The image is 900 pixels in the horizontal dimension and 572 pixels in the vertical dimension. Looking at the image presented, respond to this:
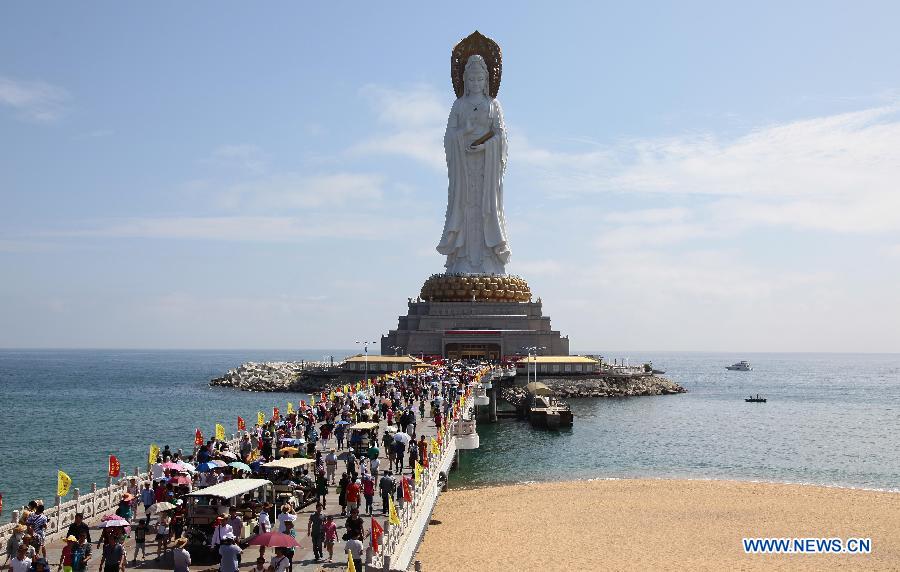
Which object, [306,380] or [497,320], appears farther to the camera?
[306,380]

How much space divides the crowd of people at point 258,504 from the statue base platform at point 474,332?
29.2m

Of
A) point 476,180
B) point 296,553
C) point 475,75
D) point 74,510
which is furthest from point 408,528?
point 475,75

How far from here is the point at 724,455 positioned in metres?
33.7

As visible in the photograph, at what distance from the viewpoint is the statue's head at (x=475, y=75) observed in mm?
61656

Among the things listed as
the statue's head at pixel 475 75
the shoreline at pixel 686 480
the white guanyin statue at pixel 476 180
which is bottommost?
the shoreline at pixel 686 480

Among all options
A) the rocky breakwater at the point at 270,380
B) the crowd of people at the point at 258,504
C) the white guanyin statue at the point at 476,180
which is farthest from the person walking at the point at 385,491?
the white guanyin statue at the point at 476,180

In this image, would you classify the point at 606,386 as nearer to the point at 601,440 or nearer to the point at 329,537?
the point at 601,440

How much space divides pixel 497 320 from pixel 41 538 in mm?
46134

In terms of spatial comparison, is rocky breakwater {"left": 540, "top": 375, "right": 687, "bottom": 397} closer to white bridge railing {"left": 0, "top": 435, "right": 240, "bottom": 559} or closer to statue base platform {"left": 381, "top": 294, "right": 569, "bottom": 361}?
statue base platform {"left": 381, "top": 294, "right": 569, "bottom": 361}

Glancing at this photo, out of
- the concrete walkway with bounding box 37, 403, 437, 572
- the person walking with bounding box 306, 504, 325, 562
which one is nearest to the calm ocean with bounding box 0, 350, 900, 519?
the concrete walkway with bounding box 37, 403, 437, 572

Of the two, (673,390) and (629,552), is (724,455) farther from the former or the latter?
(673,390)

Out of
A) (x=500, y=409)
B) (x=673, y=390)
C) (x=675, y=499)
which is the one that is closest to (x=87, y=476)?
(x=675, y=499)

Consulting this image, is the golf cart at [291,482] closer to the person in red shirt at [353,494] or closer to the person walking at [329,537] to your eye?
the person in red shirt at [353,494]

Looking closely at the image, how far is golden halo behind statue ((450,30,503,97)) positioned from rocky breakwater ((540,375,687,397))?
864 inches
